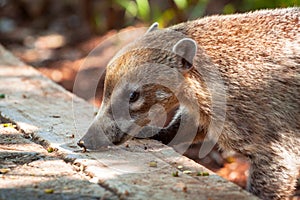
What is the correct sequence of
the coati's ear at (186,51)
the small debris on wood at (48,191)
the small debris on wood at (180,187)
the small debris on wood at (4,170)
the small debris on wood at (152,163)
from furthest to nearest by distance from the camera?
the coati's ear at (186,51) < the small debris on wood at (152,163) < the small debris on wood at (4,170) < the small debris on wood at (180,187) < the small debris on wood at (48,191)

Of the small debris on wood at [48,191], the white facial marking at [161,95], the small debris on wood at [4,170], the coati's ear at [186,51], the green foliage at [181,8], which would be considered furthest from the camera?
the green foliage at [181,8]

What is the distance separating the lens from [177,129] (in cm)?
597

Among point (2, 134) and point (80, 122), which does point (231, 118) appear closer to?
point (80, 122)

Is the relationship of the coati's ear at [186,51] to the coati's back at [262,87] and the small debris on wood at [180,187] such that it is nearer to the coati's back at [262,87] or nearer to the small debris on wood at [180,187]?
the coati's back at [262,87]

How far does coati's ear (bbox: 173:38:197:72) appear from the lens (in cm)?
534

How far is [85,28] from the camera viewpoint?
11.4 m

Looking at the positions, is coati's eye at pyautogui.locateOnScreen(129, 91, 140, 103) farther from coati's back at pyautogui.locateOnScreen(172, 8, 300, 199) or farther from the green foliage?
the green foliage

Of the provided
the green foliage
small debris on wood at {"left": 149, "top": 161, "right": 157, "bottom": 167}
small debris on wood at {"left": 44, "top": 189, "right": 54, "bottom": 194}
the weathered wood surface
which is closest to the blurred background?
the green foliage

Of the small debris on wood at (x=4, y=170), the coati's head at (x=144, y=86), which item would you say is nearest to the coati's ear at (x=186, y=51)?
the coati's head at (x=144, y=86)

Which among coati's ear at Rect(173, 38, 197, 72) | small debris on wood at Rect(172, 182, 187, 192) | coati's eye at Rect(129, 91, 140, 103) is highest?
coati's ear at Rect(173, 38, 197, 72)

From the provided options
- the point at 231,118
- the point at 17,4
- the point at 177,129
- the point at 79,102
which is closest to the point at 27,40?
the point at 17,4

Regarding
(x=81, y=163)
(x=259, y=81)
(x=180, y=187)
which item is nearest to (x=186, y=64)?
(x=259, y=81)

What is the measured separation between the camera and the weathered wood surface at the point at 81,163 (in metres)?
4.23

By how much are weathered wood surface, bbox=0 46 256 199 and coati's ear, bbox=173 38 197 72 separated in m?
0.67
